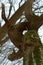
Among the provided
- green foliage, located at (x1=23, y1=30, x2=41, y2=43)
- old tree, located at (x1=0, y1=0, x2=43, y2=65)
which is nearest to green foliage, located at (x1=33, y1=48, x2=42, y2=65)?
old tree, located at (x1=0, y1=0, x2=43, y2=65)

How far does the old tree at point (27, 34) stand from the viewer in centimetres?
255

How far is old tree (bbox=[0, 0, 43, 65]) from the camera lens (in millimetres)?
2550

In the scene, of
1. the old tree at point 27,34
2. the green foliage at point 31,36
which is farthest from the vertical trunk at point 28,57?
the green foliage at point 31,36

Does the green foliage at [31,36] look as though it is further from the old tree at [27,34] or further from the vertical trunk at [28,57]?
the vertical trunk at [28,57]

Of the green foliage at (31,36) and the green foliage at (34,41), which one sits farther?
the green foliage at (31,36)

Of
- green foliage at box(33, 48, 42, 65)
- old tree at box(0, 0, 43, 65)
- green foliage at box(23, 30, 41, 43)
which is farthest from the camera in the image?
green foliage at box(23, 30, 41, 43)

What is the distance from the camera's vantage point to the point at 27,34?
9.27 feet

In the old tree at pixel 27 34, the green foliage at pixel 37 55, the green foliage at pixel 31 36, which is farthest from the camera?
the green foliage at pixel 31 36

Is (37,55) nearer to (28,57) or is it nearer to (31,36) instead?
(28,57)

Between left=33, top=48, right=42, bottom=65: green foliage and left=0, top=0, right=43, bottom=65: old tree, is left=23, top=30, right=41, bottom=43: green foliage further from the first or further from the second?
left=33, top=48, right=42, bottom=65: green foliage

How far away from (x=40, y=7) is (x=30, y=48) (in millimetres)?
2403

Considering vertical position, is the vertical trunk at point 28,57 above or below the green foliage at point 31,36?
below

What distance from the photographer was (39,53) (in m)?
2.55

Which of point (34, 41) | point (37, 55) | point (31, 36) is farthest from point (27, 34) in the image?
point (37, 55)
